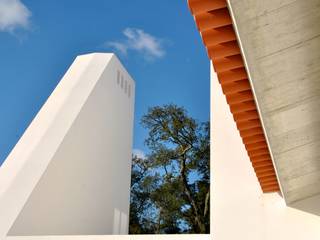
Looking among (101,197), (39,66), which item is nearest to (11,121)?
(39,66)

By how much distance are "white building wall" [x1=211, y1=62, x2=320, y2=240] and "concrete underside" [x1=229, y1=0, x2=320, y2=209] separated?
2172mm

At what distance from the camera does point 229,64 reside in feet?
9.18

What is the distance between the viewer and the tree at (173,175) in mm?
19406

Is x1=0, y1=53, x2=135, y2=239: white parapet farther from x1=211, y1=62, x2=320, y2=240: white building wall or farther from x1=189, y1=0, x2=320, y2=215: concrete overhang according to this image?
x1=189, y1=0, x2=320, y2=215: concrete overhang

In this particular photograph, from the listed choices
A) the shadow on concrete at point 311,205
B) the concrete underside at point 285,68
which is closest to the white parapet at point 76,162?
the shadow on concrete at point 311,205

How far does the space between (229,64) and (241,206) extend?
3.79 m

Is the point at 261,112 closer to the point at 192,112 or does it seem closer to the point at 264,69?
the point at 264,69

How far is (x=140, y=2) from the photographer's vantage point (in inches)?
1348

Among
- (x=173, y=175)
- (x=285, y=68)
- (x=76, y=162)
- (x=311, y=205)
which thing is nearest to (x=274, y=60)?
(x=285, y=68)

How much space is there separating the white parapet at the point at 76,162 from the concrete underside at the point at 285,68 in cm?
546

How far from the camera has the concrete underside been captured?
2020 millimetres

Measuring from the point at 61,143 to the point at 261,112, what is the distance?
21.3 ft

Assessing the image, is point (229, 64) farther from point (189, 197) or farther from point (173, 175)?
point (173, 175)

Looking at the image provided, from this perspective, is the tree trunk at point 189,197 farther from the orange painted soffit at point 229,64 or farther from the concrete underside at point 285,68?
the concrete underside at point 285,68
